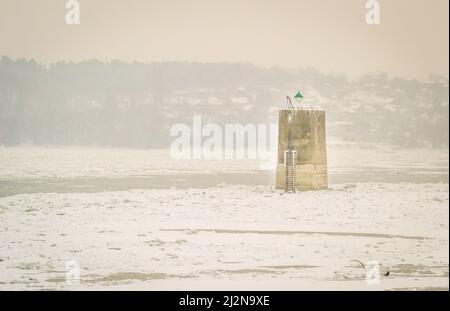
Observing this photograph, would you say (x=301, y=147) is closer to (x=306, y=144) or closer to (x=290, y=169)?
(x=306, y=144)

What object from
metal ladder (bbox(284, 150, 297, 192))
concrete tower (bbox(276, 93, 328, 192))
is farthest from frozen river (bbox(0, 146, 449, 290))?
concrete tower (bbox(276, 93, 328, 192))

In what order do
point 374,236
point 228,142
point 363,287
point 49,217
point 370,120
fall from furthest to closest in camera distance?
point 370,120, point 228,142, point 49,217, point 374,236, point 363,287

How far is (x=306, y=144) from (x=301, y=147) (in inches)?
8.6

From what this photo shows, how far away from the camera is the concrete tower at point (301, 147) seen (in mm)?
28109

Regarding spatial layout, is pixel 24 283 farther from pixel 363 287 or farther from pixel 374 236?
pixel 374 236

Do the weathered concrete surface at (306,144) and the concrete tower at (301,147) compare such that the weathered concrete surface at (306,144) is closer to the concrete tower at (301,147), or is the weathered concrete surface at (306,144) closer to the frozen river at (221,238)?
the concrete tower at (301,147)

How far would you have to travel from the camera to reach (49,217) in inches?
878

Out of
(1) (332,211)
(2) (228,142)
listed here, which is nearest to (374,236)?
(1) (332,211)

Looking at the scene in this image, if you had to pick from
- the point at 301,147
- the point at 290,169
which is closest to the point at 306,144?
the point at 301,147

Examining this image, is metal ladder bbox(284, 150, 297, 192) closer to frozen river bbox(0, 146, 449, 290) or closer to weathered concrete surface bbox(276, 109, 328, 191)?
weathered concrete surface bbox(276, 109, 328, 191)

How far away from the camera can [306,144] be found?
2814 centimetres

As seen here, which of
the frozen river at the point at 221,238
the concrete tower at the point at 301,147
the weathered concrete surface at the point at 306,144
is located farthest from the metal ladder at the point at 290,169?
the frozen river at the point at 221,238

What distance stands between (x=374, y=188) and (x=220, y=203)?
33.5 feet

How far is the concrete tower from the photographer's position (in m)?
28.1
